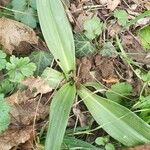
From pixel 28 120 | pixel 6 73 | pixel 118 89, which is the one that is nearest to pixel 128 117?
pixel 118 89

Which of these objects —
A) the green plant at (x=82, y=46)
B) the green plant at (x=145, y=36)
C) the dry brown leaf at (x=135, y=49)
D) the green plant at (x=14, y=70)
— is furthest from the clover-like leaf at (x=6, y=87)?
the green plant at (x=145, y=36)

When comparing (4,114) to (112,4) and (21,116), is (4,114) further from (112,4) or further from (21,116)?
(112,4)

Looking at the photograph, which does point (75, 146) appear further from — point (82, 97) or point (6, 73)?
point (6, 73)

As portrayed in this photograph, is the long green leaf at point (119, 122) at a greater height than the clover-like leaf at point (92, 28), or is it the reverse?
the clover-like leaf at point (92, 28)

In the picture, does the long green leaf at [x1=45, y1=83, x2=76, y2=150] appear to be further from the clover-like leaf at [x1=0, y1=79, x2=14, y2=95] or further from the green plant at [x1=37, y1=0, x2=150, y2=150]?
the clover-like leaf at [x1=0, y1=79, x2=14, y2=95]

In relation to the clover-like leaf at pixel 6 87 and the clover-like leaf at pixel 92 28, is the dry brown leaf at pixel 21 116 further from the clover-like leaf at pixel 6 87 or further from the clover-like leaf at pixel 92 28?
the clover-like leaf at pixel 92 28
